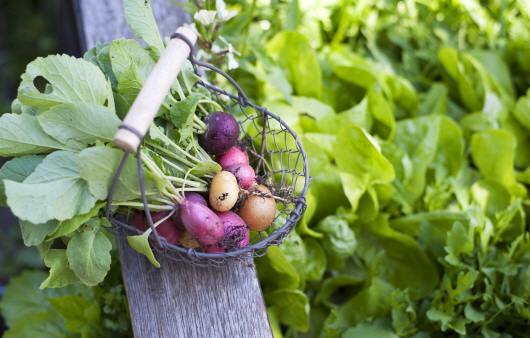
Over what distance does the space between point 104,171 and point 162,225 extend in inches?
5.4

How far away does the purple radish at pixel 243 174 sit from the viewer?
666 millimetres

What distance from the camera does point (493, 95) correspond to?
4.32 feet

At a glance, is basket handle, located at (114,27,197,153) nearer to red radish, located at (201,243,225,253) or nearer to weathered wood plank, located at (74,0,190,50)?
red radish, located at (201,243,225,253)

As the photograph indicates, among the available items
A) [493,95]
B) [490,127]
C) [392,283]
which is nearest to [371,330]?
[392,283]

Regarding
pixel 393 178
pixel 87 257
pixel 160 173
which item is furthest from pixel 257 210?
pixel 393 178

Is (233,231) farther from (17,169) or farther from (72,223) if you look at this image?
(17,169)

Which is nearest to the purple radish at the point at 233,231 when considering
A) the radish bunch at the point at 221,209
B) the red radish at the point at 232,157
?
the radish bunch at the point at 221,209

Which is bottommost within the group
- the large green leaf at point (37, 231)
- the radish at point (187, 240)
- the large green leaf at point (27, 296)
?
the large green leaf at point (27, 296)

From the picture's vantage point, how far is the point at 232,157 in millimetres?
715

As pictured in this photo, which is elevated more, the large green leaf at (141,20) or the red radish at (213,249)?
the large green leaf at (141,20)

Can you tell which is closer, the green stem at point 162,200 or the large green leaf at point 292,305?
the green stem at point 162,200

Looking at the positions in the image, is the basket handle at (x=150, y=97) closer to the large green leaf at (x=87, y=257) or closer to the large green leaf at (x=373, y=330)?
the large green leaf at (x=87, y=257)

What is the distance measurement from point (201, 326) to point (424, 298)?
2.08ft

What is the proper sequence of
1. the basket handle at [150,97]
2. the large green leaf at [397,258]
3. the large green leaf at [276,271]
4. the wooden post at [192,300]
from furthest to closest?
the large green leaf at [397,258]
the large green leaf at [276,271]
the wooden post at [192,300]
the basket handle at [150,97]
